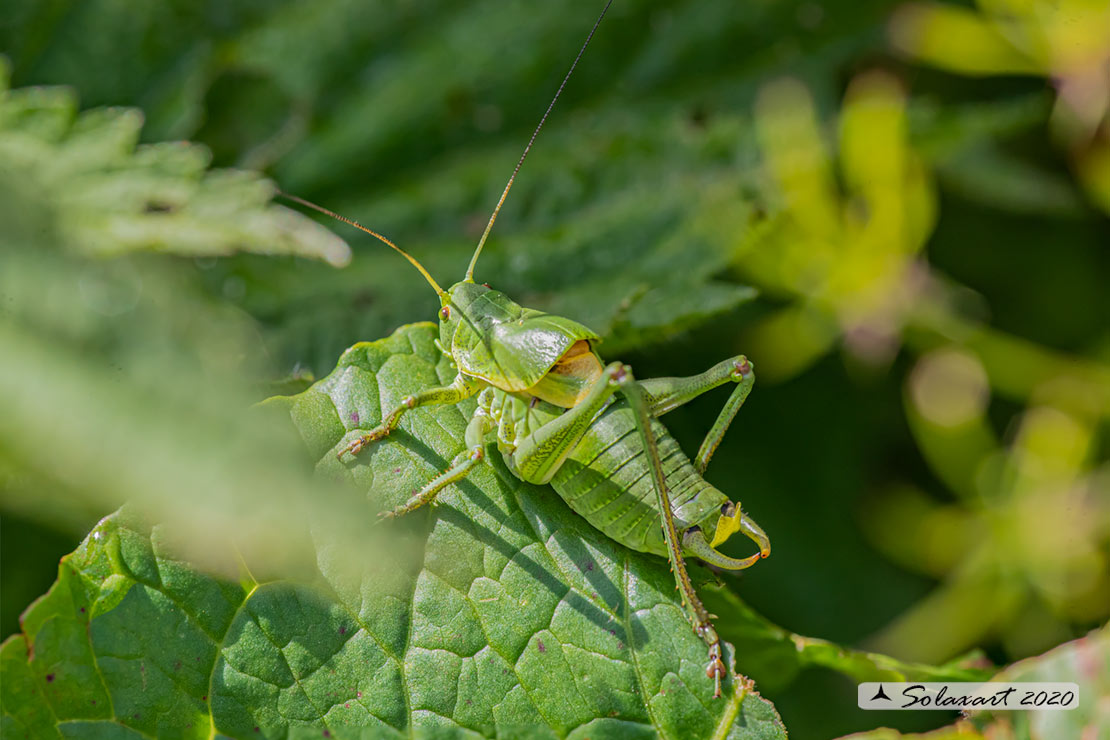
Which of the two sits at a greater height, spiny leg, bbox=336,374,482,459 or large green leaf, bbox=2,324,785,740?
spiny leg, bbox=336,374,482,459

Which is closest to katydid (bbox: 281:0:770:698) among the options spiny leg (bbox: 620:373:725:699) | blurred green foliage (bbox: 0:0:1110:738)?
spiny leg (bbox: 620:373:725:699)

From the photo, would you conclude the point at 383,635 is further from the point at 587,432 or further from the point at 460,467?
the point at 587,432

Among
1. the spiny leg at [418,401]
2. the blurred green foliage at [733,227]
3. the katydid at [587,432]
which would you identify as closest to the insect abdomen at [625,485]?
the katydid at [587,432]

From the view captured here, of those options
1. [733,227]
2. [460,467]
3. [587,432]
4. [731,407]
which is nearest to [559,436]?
[587,432]

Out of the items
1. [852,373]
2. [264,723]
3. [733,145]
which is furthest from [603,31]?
[264,723]

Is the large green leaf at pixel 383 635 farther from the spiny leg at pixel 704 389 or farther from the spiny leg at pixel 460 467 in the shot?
the spiny leg at pixel 704 389

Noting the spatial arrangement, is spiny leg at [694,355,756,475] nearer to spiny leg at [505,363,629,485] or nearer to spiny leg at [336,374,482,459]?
spiny leg at [505,363,629,485]

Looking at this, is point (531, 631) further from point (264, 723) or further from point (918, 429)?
point (918, 429)
